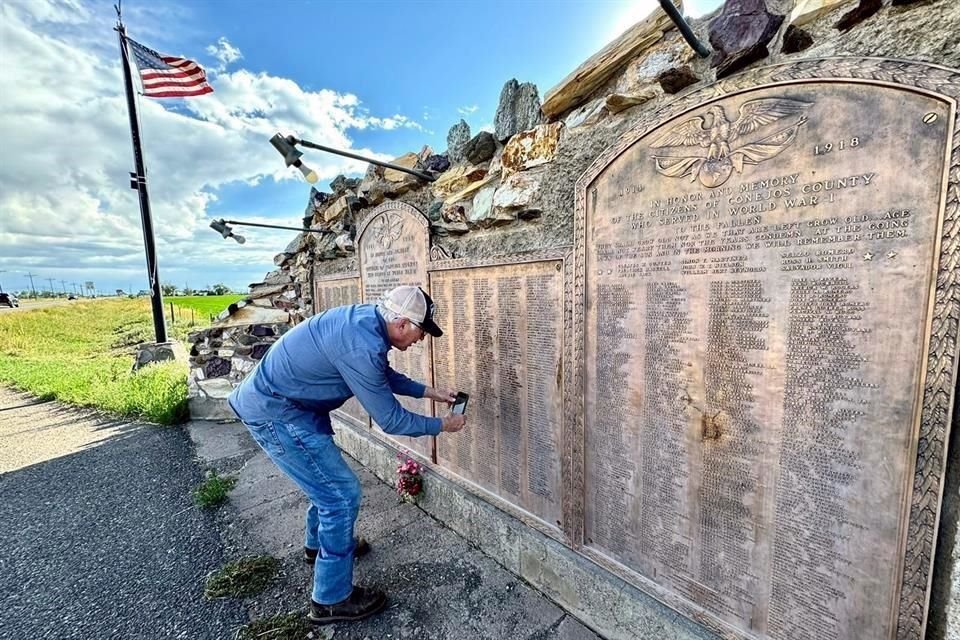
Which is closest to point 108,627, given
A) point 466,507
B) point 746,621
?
point 466,507

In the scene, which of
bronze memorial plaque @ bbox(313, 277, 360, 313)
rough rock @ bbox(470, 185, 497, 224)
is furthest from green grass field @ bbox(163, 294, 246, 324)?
rough rock @ bbox(470, 185, 497, 224)

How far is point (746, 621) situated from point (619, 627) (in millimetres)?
651

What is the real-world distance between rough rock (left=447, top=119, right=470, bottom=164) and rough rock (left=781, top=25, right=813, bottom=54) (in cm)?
202

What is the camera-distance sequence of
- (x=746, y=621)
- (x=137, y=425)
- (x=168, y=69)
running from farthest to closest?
(x=168, y=69) → (x=137, y=425) → (x=746, y=621)

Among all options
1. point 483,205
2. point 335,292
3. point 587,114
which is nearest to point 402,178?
point 483,205

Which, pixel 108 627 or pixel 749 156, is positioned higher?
pixel 749 156

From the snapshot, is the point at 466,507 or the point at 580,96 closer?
the point at 580,96

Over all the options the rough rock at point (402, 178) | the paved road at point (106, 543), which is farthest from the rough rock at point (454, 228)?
the paved road at point (106, 543)

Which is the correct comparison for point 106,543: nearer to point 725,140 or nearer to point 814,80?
point 725,140

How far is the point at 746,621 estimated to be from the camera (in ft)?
5.52

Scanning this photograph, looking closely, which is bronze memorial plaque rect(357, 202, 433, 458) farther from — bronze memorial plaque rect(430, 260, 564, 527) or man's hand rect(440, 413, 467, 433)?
man's hand rect(440, 413, 467, 433)

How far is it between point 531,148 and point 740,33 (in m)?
1.12

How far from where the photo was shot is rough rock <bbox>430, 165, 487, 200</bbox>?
9.42 ft

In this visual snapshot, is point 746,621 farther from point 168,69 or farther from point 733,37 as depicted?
point 168,69
